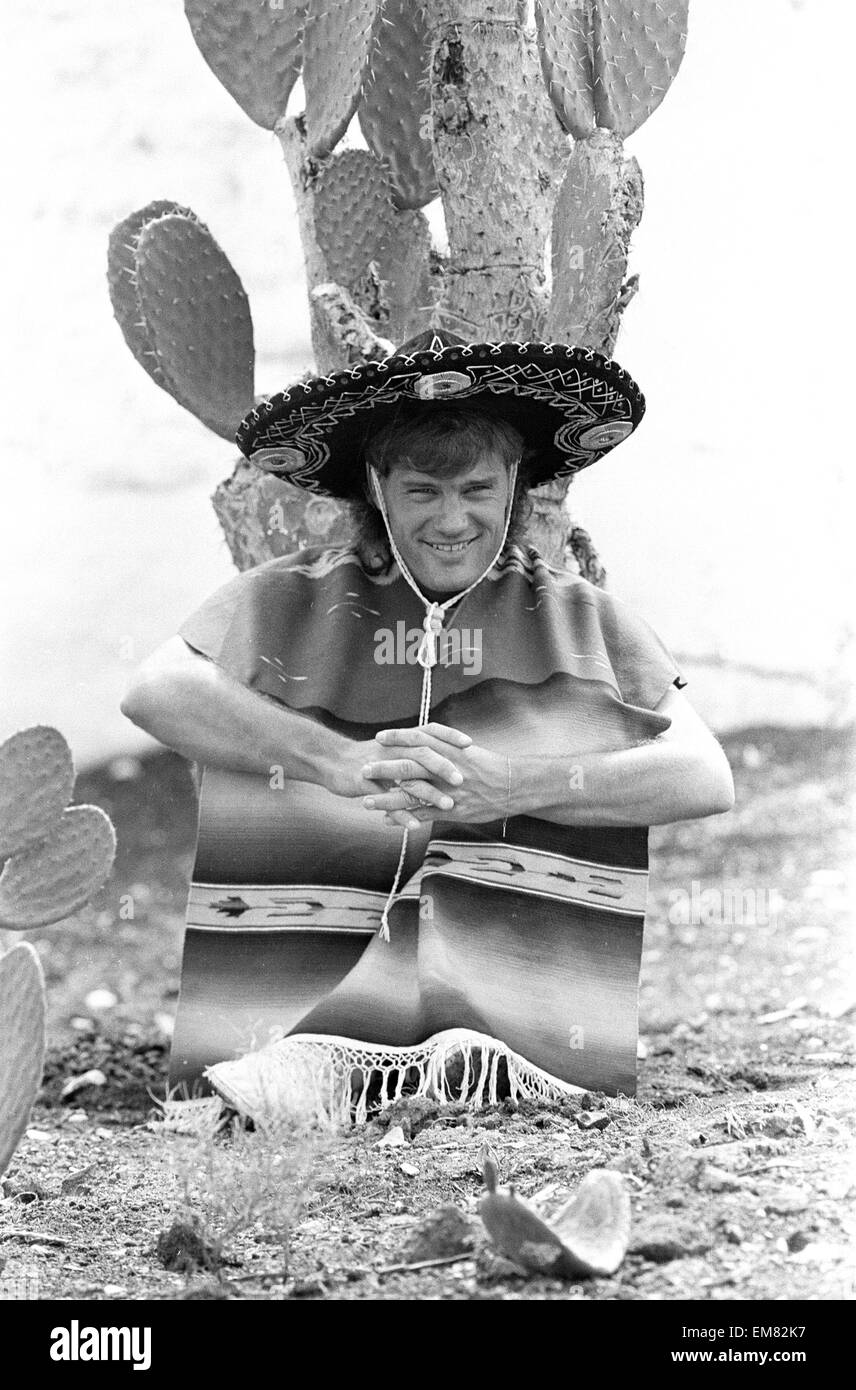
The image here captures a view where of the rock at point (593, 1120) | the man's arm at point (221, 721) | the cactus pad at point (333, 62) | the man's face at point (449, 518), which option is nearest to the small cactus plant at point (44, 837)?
the man's arm at point (221, 721)

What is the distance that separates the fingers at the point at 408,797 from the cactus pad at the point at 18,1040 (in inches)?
18.7

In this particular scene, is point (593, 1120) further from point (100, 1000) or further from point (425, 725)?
point (100, 1000)

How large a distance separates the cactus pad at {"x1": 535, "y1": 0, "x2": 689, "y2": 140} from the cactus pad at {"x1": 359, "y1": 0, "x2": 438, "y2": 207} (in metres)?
0.32

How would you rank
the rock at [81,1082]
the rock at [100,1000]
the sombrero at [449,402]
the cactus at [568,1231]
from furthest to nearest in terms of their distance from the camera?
the rock at [100,1000] < the rock at [81,1082] < the sombrero at [449,402] < the cactus at [568,1231]

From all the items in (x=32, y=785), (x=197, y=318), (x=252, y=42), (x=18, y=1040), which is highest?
(x=252, y=42)

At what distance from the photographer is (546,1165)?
1.82m

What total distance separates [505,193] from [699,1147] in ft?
4.93

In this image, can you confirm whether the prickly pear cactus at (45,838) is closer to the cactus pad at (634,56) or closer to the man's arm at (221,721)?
the man's arm at (221,721)

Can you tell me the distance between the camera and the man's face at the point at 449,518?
2.10m

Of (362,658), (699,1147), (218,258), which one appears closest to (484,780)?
(362,658)

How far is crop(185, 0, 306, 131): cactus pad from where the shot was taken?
2457 millimetres

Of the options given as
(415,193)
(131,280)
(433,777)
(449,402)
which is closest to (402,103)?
(415,193)

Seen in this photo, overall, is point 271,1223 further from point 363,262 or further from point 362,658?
point 363,262

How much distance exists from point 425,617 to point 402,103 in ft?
3.11
